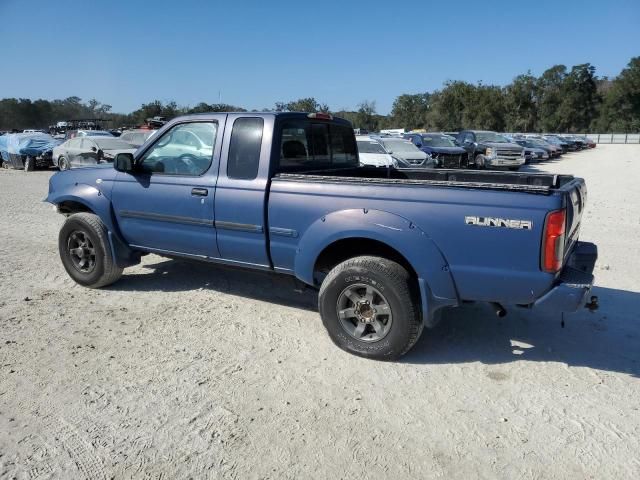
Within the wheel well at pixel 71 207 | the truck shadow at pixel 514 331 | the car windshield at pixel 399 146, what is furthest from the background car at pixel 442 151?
the wheel well at pixel 71 207

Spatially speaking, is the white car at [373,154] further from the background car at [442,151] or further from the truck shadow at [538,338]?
the truck shadow at [538,338]

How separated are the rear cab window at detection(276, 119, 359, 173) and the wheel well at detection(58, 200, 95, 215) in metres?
2.58

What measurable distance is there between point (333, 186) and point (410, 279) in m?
0.94

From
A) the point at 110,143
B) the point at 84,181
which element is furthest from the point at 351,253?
the point at 110,143

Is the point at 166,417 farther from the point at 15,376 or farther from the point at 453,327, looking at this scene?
the point at 453,327

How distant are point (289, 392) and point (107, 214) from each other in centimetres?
309

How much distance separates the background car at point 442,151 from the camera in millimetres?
20312

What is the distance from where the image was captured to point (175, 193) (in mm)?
4836

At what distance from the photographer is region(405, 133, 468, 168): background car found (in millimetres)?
20312

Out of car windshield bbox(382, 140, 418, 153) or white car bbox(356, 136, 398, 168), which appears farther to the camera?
car windshield bbox(382, 140, 418, 153)

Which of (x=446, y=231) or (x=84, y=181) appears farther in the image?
(x=84, y=181)

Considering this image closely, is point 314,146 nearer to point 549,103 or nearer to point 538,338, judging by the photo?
point 538,338

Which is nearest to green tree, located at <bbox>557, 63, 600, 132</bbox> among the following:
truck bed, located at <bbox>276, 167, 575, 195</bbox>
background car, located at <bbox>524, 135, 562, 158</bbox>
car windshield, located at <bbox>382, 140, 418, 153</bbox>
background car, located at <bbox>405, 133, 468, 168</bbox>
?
background car, located at <bbox>524, 135, 562, 158</bbox>

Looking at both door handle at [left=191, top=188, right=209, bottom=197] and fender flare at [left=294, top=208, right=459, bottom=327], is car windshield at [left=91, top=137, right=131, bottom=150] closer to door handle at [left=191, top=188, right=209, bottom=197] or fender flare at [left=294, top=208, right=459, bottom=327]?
door handle at [left=191, top=188, right=209, bottom=197]
